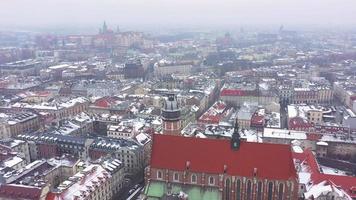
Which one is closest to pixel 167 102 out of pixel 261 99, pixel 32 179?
pixel 32 179

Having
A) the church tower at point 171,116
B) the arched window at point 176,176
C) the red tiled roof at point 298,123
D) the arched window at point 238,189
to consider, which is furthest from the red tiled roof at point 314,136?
the arched window at point 176,176

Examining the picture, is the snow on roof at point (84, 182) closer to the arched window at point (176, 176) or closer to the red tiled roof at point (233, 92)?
the arched window at point (176, 176)

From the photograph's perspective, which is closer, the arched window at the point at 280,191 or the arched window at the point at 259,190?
the arched window at the point at 280,191

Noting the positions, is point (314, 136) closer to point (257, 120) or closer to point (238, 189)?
point (257, 120)

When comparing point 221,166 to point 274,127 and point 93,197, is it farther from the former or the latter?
point 274,127

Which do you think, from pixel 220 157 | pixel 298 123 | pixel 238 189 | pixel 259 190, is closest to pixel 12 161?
pixel 220 157

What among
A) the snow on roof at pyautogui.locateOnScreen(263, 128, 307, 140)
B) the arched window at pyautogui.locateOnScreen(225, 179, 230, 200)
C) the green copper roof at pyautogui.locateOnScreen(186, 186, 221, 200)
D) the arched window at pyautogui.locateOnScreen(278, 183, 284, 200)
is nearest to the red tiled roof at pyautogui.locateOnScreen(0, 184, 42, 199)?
the green copper roof at pyautogui.locateOnScreen(186, 186, 221, 200)
